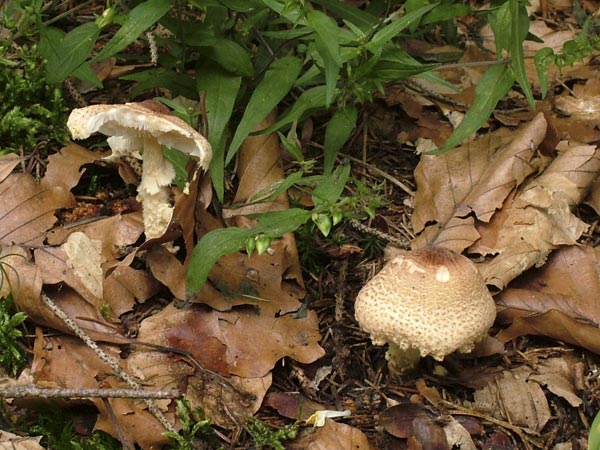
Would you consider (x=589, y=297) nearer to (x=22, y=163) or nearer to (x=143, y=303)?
(x=143, y=303)

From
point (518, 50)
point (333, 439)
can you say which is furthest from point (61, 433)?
point (518, 50)

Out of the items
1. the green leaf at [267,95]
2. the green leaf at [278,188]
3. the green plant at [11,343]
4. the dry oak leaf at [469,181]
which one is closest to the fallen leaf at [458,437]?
the dry oak leaf at [469,181]

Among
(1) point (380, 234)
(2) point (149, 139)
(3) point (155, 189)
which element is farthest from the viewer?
(1) point (380, 234)

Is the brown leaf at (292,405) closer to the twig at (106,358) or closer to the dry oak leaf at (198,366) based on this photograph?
the dry oak leaf at (198,366)

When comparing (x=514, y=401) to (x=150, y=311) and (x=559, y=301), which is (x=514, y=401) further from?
(x=150, y=311)

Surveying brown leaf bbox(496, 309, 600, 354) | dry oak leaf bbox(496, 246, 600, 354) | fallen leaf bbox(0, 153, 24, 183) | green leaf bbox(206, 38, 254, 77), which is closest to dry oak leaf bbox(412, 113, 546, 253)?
dry oak leaf bbox(496, 246, 600, 354)

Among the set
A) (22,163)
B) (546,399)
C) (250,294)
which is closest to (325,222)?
(250,294)
